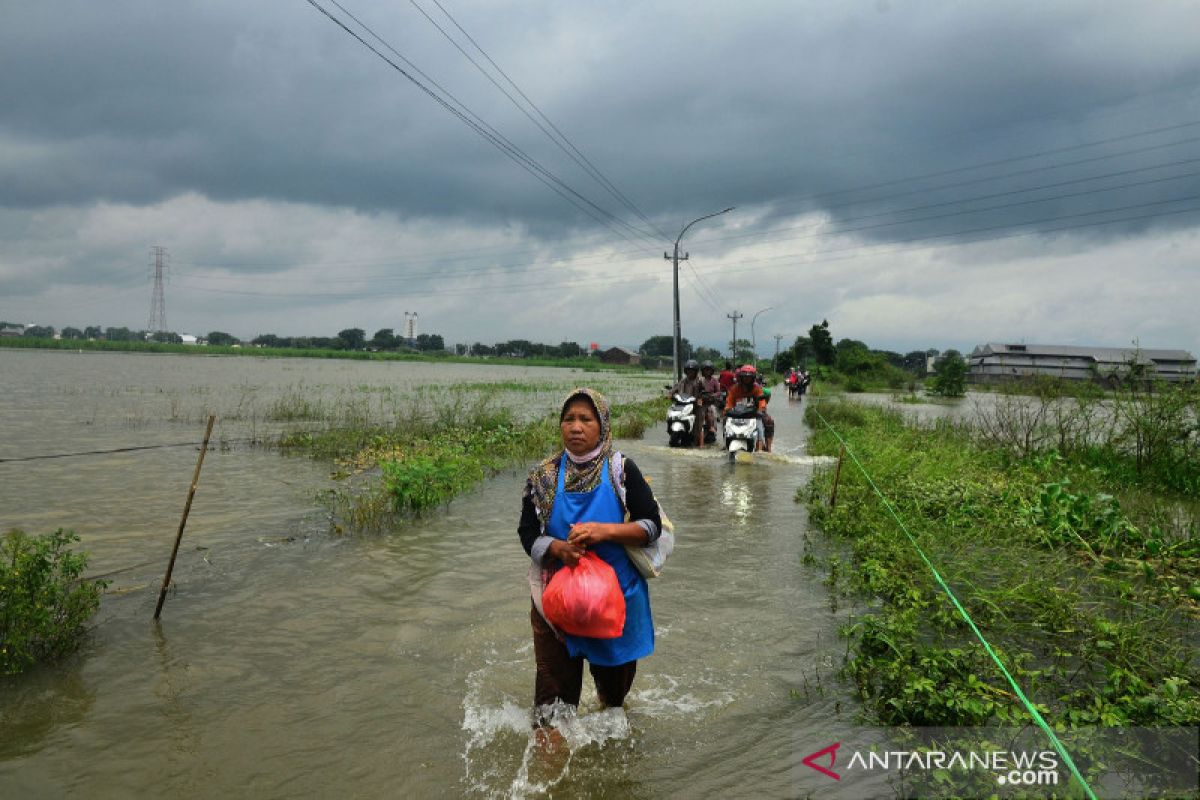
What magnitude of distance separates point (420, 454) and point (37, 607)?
6.69 metres

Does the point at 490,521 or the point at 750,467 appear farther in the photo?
the point at 750,467

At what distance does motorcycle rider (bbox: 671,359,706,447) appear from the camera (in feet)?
44.8

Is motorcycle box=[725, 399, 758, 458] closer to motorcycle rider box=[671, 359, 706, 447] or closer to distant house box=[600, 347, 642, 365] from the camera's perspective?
motorcycle rider box=[671, 359, 706, 447]

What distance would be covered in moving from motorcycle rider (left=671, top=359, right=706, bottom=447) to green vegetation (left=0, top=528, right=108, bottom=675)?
10.6m

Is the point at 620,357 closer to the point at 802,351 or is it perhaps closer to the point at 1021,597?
the point at 802,351

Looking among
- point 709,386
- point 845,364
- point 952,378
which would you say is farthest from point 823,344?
point 709,386

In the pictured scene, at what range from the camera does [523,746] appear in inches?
135

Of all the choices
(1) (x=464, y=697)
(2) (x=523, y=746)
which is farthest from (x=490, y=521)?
(2) (x=523, y=746)

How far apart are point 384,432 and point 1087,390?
42.7 ft

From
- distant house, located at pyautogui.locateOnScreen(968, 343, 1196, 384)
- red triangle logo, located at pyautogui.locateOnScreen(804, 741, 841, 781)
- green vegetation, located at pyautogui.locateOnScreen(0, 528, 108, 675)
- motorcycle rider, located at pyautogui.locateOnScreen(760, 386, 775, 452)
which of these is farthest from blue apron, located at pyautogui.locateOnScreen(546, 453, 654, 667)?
distant house, located at pyautogui.locateOnScreen(968, 343, 1196, 384)

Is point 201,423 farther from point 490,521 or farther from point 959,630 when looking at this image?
point 959,630

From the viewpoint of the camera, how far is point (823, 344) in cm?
7194

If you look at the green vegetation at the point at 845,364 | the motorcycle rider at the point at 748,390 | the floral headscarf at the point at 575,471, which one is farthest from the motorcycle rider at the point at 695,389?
the green vegetation at the point at 845,364

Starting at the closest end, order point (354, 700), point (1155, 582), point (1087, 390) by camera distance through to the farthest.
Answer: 1. point (354, 700)
2. point (1155, 582)
3. point (1087, 390)
